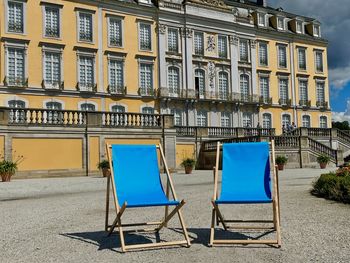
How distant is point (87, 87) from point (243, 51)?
14304 millimetres

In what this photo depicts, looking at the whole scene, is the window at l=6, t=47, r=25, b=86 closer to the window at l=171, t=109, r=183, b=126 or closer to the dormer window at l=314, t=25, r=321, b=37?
the window at l=171, t=109, r=183, b=126

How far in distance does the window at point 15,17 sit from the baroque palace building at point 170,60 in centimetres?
6

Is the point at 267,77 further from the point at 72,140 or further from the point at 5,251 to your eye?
the point at 5,251

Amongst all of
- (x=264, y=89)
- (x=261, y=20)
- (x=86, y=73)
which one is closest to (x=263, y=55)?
(x=264, y=89)

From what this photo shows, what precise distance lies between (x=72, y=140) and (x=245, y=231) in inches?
557

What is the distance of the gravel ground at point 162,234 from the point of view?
4.89m

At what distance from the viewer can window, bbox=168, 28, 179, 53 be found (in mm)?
33781

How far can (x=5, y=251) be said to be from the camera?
204 inches

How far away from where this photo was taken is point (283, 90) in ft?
132

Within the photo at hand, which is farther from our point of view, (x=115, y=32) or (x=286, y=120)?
(x=286, y=120)

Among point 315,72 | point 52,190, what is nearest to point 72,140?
point 52,190

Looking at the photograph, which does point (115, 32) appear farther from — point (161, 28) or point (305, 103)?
point (305, 103)

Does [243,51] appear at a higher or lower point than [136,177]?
higher

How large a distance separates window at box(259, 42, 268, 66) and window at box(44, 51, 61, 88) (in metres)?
17.8
